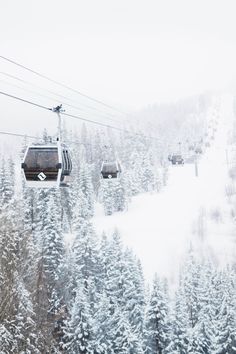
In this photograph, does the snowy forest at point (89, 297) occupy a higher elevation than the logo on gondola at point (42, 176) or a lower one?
lower

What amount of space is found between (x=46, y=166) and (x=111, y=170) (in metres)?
12.5

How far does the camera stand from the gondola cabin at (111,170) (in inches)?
1203

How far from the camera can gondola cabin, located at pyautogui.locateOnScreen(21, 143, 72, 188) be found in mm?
18453

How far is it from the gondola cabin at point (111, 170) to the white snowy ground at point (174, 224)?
58692 millimetres

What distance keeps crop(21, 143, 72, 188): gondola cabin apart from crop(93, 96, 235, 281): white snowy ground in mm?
70280

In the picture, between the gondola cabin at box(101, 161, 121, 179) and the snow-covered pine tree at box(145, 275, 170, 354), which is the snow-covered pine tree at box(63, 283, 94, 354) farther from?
the gondola cabin at box(101, 161, 121, 179)

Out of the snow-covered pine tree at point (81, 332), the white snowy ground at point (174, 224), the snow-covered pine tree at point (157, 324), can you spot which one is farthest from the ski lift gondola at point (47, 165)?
the white snowy ground at point (174, 224)

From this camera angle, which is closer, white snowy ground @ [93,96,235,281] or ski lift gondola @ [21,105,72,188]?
ski lift gondola @ [21,105,72,188]

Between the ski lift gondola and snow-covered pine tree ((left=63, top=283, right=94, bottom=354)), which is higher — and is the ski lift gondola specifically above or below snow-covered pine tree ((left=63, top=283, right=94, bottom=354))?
above

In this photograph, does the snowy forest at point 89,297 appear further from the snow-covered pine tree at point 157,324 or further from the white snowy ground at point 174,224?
the white snowy ground at point 174,224

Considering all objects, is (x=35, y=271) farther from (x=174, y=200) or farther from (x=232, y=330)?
(x=174, y=200)

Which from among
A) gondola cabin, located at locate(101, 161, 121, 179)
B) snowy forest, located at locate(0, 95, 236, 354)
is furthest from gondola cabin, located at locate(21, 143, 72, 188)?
gondola cabin, located at locate(101, 161, 121, 179)

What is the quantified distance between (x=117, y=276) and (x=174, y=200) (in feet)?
213

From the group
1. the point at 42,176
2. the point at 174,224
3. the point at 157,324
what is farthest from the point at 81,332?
the point at 174,224
